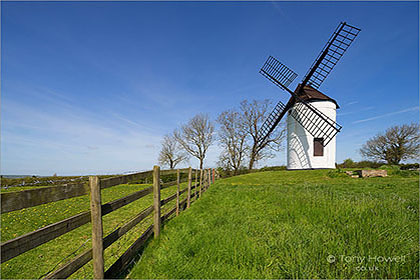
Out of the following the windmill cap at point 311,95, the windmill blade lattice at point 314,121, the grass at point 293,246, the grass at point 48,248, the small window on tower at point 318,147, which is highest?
the windmill cap at point 311,95

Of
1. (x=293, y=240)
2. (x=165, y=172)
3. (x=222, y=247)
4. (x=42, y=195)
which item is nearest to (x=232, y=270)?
(x=222, y=247)

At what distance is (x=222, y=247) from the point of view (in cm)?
344

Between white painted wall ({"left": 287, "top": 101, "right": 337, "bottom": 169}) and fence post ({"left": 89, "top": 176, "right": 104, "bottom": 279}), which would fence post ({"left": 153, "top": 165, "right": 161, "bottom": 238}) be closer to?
fence post ({"left": 89, "top": 176, "right": 104, "bottom": 279})

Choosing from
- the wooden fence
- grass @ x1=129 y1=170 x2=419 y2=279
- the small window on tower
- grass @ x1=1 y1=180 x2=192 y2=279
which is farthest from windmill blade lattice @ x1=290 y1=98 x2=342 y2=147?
the wooden fence

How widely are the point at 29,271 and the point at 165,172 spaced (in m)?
3.16

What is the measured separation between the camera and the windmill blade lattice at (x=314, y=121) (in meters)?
19.7

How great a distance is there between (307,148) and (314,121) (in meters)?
2.78

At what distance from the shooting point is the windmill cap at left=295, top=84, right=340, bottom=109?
68.4 feet

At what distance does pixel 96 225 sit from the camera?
8.10 ft

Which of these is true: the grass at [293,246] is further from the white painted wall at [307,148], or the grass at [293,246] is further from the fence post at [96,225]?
the white painted wall at [307,148]

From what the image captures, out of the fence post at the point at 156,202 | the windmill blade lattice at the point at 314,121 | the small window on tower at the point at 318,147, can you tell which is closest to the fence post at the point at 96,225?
the fence post at the point at 156,202

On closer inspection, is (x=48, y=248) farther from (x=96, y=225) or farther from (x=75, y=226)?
(x=75, y=226)

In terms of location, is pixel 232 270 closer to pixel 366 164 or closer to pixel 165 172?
pixel 165 172

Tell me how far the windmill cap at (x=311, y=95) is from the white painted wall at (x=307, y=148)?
0.36 m
